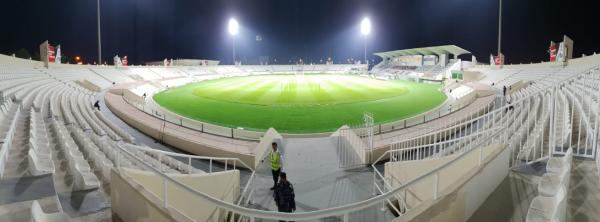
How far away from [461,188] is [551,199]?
3.19 feet

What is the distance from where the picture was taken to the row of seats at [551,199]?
3.73 meters

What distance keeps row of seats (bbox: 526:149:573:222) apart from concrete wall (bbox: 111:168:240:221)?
3828mm

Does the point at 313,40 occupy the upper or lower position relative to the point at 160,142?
upper

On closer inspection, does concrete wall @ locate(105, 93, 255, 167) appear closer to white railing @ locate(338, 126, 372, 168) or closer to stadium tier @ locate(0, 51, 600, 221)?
stadium tier @ locate(0, 51, 600, 221)

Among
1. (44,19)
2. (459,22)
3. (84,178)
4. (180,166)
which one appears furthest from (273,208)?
(44,19)

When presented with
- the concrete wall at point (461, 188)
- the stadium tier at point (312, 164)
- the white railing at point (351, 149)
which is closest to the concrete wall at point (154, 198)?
the stadium tier at point (312, 164)

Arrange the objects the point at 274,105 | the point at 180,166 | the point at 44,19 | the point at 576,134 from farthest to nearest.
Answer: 1. the point at 44,19
2. the point at 274,105
3. the point at 180,166
4. the point at 576,134

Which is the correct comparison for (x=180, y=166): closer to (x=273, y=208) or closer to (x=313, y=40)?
(x=273, y=208)

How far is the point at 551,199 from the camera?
14.2 feet

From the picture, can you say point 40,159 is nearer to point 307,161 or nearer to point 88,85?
point 307,161

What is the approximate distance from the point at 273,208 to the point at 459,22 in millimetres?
68749

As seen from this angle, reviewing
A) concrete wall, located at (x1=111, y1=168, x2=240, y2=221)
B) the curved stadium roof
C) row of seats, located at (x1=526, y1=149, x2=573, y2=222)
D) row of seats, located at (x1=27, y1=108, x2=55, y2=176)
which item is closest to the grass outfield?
concrete wall, located at (x1=111, y1=168, x2=240, y2=221)

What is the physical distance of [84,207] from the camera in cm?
502


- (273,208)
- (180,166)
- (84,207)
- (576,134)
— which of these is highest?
(576,134)
